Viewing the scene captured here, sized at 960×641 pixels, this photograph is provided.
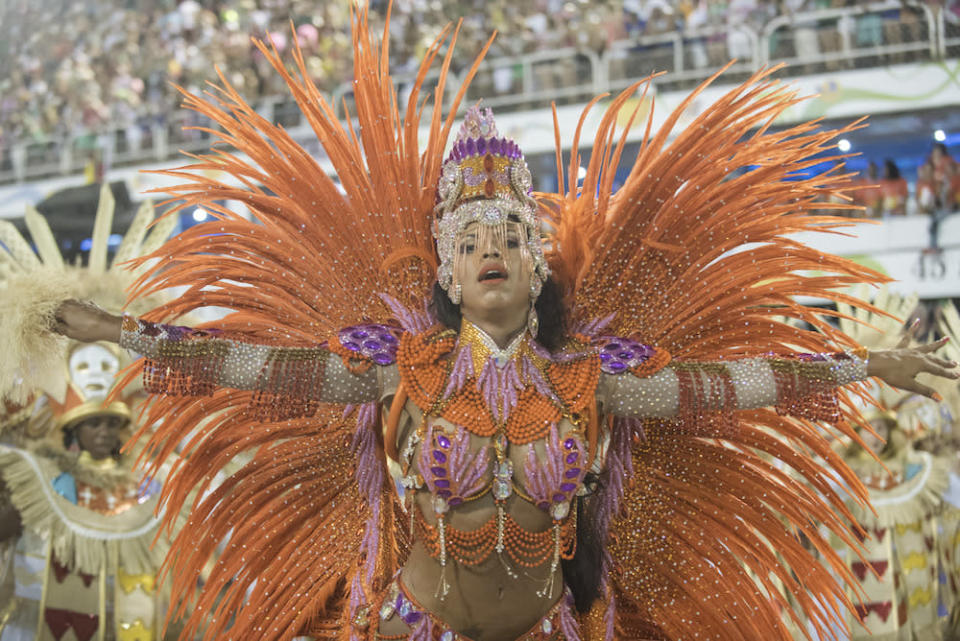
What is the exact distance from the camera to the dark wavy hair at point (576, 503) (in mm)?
2877

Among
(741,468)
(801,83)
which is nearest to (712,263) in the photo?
(741,468)

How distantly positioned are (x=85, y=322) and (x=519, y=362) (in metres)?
1.15

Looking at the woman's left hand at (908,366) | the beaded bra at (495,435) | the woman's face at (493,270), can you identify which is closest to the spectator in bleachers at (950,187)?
the woman's left hand at (908,366)

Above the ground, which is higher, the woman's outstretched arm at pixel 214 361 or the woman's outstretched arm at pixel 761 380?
the woman's outstretched arm at pixel 214 361

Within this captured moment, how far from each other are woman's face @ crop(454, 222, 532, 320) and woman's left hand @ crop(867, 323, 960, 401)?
976mm

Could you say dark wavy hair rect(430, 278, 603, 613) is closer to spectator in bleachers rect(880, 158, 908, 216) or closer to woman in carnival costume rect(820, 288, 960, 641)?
woman in carnival costume rect(820, 288, 960, 641)

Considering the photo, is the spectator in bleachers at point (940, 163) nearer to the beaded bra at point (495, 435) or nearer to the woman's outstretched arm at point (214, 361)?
the beaded bra at point (495, 435)

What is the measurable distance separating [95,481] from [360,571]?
6.71 ft

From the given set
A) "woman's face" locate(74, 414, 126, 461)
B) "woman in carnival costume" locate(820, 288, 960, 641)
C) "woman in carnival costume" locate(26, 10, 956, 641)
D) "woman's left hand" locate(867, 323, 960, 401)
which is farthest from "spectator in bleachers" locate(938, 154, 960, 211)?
"woman's face" locate(74, 414, 126, 461)

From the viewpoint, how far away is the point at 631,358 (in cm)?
274

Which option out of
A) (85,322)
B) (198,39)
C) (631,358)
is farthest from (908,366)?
(198,39)

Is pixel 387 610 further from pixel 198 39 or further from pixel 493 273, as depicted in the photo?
pixel 198 39

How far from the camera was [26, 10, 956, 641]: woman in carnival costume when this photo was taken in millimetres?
2705

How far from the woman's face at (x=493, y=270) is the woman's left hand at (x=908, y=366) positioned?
0.98 metres
